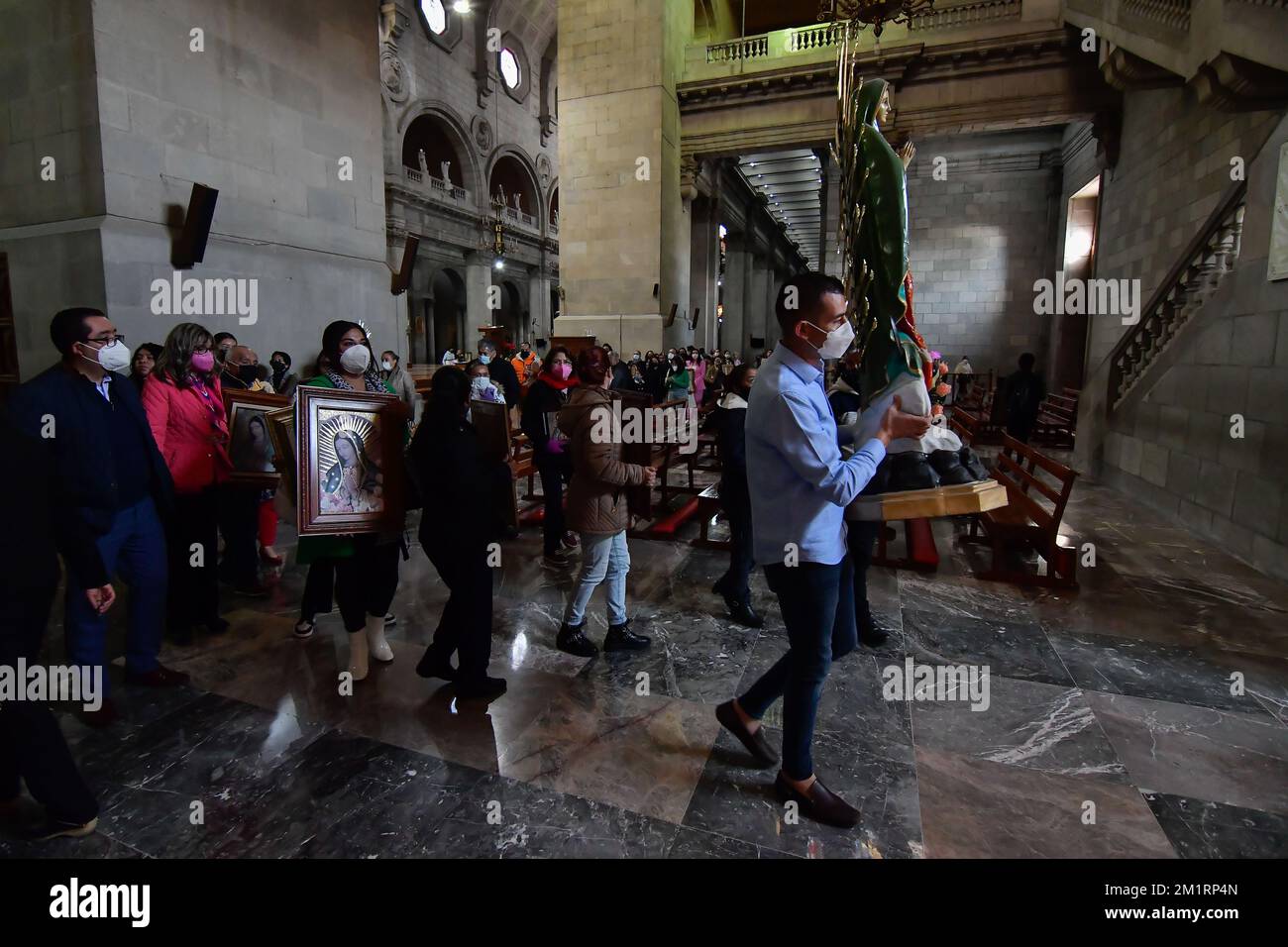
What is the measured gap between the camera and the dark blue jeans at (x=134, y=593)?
3.03 metres

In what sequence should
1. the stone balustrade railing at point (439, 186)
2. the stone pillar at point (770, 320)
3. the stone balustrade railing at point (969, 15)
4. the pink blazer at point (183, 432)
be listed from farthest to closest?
1. the stone pillar at point (770, 320)
2. the stone balustrade railing at point (439, 186)
3. the stone balustrade railing at point (969, 15)
4. the pink blazer at point (183, 432)

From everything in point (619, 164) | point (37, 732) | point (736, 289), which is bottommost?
point (37, 732)

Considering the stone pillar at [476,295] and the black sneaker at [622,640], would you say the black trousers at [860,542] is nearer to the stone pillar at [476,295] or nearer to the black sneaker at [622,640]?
the black sneaker at [622,640]

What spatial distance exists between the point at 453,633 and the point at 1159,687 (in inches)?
153

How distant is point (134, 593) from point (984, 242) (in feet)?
62.7

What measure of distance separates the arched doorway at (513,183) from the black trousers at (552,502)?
95.6 ft

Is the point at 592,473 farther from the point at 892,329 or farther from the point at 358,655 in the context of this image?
the point at 892,329

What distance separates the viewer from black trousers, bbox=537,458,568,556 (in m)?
5.55

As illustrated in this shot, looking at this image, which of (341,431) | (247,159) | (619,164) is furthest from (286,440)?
(619,164)

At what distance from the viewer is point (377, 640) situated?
372cm

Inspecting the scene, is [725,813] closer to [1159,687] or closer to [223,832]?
[223,832]

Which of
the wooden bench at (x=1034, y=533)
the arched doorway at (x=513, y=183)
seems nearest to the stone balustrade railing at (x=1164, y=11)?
the wooden bench at (x=1034, y=533)

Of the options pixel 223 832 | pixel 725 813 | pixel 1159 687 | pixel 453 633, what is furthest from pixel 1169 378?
pixel 223 832

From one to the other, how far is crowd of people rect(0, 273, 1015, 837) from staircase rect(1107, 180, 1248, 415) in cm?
579
